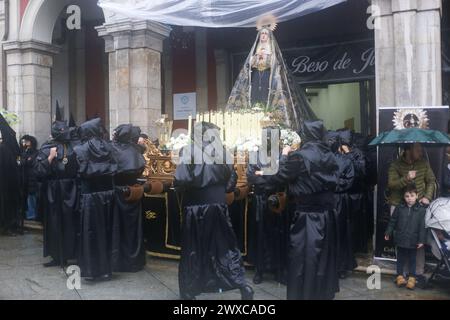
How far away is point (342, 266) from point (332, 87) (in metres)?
6.78

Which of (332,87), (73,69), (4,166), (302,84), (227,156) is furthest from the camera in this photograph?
(73,69)

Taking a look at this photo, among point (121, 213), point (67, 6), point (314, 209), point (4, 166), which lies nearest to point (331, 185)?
point (314, 209)

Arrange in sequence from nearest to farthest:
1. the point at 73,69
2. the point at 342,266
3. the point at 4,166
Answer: the point at 342,266 → the point at 4,166 → the point at 73,69

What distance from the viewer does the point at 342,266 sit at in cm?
598

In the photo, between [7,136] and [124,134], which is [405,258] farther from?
[7,136]

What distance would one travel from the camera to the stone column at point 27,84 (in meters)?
10.8

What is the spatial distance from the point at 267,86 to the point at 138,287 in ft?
12.0

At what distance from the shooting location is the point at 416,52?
6.92 m

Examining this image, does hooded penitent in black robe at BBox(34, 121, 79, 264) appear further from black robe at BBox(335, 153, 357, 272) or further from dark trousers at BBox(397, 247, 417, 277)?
dark trousers at BBox(397, 247, 417, 277)

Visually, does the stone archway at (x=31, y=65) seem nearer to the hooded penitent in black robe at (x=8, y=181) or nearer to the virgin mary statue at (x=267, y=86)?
the hooded penitent in black robe at (x=8, y=181)

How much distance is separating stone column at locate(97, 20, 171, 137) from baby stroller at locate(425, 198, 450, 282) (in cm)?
526

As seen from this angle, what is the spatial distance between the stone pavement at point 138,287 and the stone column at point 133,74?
3.24 m

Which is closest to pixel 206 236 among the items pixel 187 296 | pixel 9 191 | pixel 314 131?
pixel 187 296
